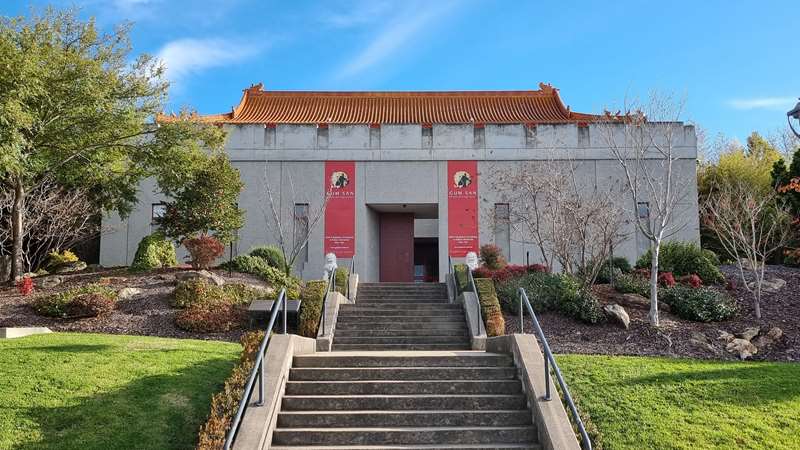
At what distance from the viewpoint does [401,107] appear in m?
28.9

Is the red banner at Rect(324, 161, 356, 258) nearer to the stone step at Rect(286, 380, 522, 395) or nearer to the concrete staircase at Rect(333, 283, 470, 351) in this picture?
the concrete staircase at Rect(333, 283, 470, 351)

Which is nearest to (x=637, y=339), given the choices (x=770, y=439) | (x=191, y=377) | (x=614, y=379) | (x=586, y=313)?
(x=586, y=313)

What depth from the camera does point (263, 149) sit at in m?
24.0

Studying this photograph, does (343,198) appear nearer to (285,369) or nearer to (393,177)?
(393,177)

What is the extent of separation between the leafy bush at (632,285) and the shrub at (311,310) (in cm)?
693

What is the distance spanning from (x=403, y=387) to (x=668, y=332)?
245 inches

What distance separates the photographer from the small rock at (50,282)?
16.2 m

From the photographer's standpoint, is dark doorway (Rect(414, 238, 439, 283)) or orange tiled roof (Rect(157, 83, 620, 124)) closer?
orange tiled roof (Rect(157, 83, 620, 124))

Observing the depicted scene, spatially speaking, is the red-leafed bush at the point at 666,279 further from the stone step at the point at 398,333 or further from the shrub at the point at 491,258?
the stone step at the point at 398,333

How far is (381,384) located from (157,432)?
9.03 ft

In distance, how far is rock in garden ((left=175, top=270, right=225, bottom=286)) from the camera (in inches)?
635

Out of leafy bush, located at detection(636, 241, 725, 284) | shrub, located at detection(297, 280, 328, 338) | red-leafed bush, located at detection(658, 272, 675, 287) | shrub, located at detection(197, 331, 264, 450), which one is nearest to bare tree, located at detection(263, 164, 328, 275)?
shrub, located at detection(297, 280, 328, 338)

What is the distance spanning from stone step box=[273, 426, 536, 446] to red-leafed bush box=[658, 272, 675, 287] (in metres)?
9.83

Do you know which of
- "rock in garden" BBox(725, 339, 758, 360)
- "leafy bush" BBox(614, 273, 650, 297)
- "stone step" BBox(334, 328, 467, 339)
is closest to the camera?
"rock in garden" BBox(725, 339, 758, 360)
